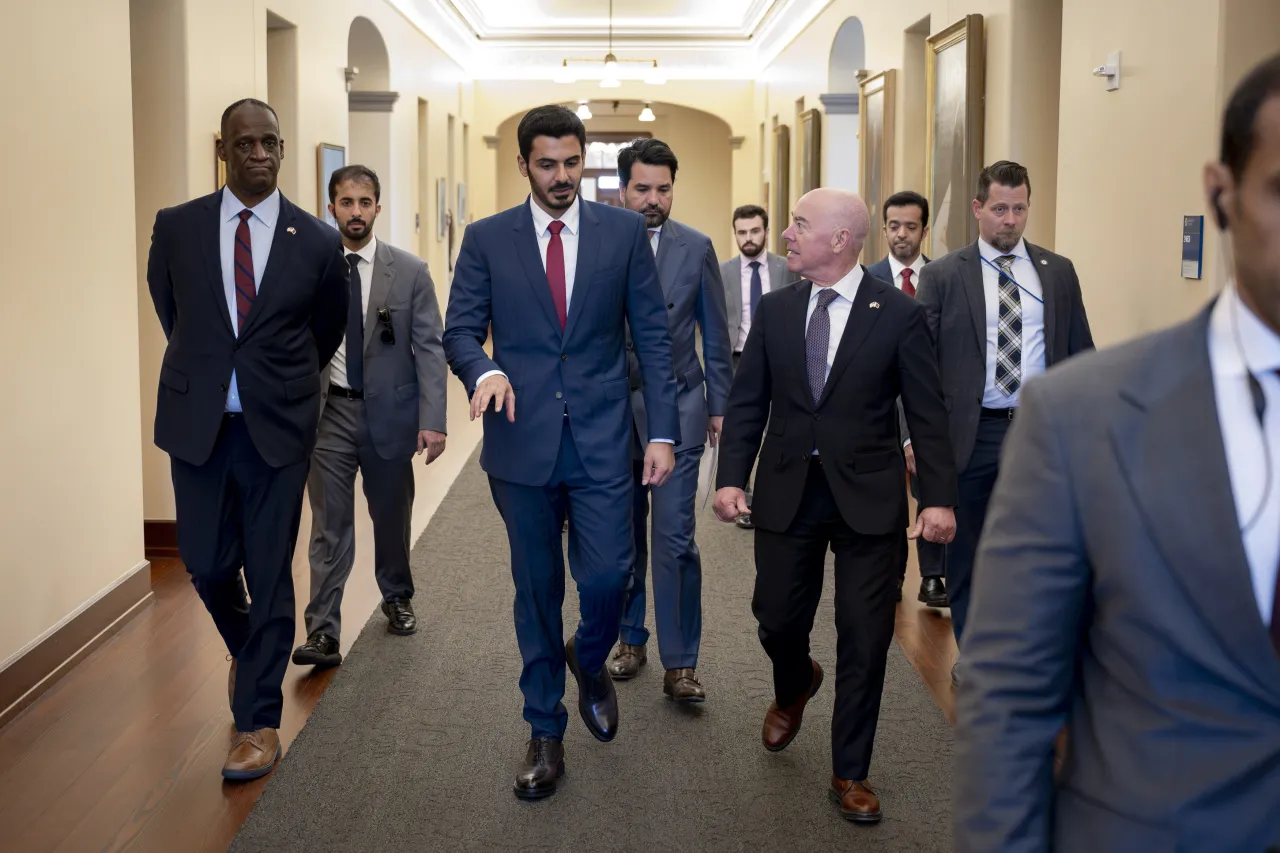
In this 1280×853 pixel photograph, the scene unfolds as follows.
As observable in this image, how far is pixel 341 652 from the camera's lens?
565 centimetres

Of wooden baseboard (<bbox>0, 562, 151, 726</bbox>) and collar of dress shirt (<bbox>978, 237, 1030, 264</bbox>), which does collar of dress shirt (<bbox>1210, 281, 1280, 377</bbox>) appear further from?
wooden baseboard (<bbox>0, 562, 151, 726</bbox>)

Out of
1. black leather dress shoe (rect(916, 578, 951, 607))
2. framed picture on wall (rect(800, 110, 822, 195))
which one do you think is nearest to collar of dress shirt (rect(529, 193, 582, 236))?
black leather dress shoe (rect(916, 578, 951, 607))

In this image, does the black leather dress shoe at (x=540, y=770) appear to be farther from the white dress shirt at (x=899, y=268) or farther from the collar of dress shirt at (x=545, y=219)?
the white dress shirt at (x=899, y=268)

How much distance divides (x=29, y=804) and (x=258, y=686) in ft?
2.36

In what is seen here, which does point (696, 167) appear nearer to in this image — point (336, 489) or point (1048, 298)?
point (336, 489)

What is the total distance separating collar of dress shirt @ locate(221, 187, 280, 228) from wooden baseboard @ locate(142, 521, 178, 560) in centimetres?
357

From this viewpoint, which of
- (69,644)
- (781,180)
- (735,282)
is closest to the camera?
(69,644)

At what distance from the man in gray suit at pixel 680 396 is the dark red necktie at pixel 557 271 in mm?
838

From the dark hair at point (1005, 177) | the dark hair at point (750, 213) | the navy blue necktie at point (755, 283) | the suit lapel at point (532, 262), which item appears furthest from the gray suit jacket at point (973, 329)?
the dark hair at point (750, 213)

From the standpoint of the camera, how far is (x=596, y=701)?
425cm

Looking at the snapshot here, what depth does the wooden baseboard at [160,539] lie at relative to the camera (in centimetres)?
740

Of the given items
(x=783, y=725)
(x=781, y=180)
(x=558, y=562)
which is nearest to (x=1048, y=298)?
(x=783, y=725)

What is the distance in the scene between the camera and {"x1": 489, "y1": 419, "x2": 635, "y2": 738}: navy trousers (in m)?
4.02

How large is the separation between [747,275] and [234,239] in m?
4.45
